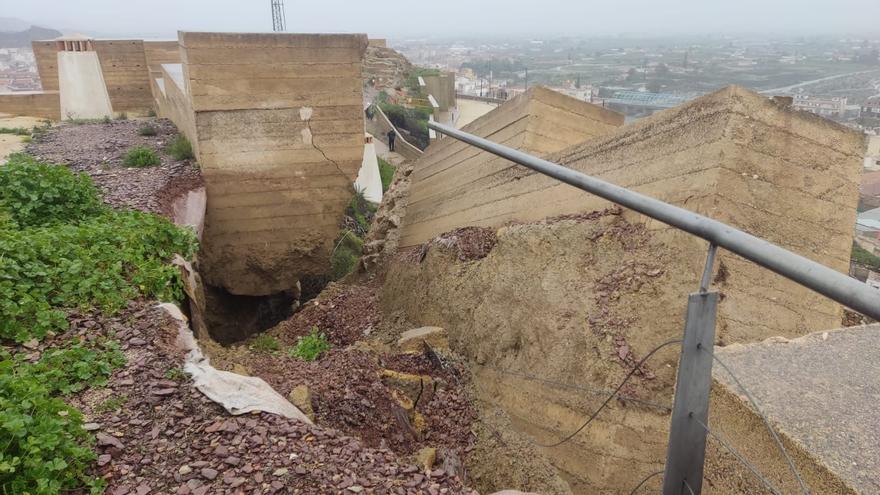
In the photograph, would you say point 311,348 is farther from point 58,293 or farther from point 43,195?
point 43,195

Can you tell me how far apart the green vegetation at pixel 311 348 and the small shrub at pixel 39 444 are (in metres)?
2.33

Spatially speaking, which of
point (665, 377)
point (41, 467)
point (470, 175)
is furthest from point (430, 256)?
point (41, 467)

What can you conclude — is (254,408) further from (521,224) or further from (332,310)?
(332,310)

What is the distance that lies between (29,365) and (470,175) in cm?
435

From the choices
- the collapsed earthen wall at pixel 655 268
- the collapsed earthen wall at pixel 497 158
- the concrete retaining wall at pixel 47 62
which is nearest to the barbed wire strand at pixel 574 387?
the collapsed earthen wall at pixel 655 268

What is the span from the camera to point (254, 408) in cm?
298

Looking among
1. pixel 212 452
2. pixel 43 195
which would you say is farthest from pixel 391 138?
pixel 212 452

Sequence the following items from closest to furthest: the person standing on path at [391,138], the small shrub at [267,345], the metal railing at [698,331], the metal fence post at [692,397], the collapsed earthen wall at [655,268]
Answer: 1. the metal railing at [698,331]
2. the metal fence post at [692,397]
3. the collapsed earthen wall at [655,268]
4. the small shrub at [267,345]
5. the person standing on path at [391,138]

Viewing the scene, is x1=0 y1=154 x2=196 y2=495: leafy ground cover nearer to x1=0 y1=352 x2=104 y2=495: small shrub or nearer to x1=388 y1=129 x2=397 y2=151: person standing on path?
x1=0 y1=352 x2=104 y2=495: small shrub

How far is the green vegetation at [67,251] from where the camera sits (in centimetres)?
354

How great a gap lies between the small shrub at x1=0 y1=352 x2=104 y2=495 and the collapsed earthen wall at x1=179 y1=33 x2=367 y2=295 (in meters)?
5.31

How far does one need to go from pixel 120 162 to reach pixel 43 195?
319 cm

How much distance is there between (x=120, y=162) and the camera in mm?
8172

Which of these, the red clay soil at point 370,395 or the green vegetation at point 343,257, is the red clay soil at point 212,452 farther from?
the green vegetation at point 343,257
